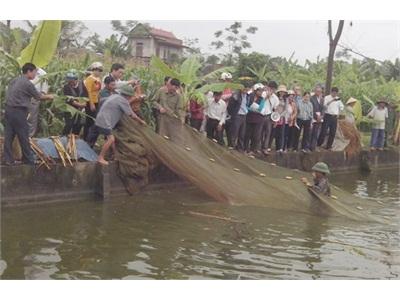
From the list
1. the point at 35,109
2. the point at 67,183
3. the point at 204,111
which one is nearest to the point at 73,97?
the point at 35,109

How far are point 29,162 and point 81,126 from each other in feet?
5.45

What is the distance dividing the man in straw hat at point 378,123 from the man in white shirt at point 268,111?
13.9 feet

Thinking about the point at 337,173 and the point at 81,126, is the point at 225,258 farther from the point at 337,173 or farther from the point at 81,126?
the point at 337,173

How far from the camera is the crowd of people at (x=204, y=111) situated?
8.21 m

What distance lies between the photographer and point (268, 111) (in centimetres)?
1161

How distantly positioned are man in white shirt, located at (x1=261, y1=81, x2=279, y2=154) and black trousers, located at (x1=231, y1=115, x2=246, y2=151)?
0.51 metres

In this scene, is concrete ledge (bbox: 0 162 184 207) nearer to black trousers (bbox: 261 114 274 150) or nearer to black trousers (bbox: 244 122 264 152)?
black trousers (bbox: 244 122 264 152)

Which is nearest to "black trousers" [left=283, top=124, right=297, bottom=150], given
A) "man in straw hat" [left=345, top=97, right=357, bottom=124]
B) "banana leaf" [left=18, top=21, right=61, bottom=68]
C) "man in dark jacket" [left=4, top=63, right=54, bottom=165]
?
"man in straw hat" [left=345, top=97, right=357, bottom=124]

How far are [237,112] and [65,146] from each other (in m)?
3.70

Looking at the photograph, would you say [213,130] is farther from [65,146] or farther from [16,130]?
[16,130]

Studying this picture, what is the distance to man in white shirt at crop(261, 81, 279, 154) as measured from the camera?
1160 centimetres

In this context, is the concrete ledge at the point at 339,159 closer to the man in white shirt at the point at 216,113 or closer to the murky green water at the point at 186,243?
the man in white shirt at the point at 216,113

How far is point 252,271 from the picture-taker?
5.79 m

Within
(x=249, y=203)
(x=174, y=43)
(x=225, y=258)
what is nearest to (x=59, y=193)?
(x=249, y=203)
